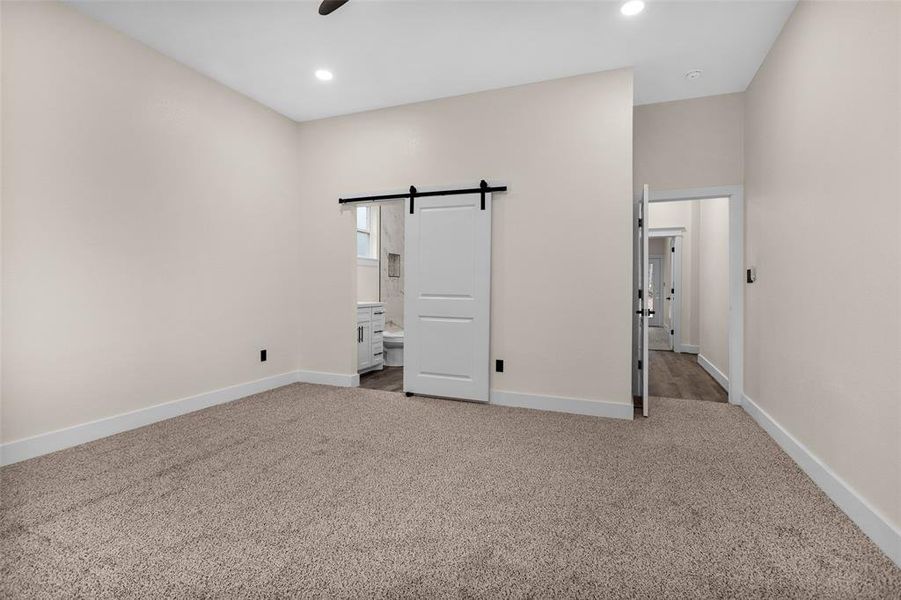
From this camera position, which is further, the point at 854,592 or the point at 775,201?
the point at 775,201

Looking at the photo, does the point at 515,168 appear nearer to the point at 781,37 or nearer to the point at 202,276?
the point at 781,37

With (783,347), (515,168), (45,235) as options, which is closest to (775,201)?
(783,347)

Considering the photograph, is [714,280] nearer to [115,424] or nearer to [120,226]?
[120,226]

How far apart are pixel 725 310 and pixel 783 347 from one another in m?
2.25

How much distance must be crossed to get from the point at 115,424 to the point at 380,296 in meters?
3.63

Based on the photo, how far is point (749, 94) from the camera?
3566 mm

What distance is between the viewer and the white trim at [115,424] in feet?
7.86

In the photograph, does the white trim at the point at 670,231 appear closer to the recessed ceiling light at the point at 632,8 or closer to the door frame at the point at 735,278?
the door frame at the point at 735,278

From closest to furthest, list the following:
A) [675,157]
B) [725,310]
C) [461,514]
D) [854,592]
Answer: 1. [854,592]
2. [461,514]
3. [675,157]
4. [725,310]

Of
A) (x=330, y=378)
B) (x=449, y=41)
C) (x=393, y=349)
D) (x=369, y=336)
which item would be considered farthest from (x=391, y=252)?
(x=449, y=41)

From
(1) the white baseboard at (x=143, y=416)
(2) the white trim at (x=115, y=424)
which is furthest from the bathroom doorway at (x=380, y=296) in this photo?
(2) the white trim at (x=115, y=424)

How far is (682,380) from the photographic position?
4816mm

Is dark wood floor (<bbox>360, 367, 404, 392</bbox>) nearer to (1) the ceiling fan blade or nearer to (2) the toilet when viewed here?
(2) the toilet

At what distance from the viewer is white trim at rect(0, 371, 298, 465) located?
94.3 inches
